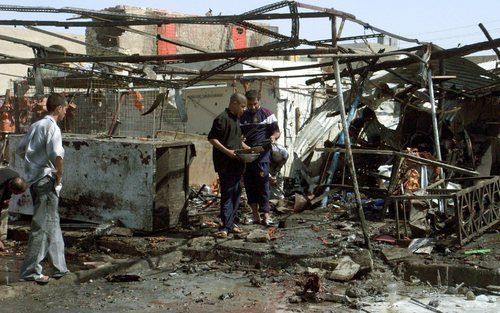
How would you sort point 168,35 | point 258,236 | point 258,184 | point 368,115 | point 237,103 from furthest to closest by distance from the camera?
1. point 168,35
2. point 368,115
3. point 258,184
4. point 237,103
5. point 258,236

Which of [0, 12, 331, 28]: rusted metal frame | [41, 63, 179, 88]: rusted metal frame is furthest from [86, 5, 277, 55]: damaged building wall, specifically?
[0, 12, 331, 28]: rusted metal frame

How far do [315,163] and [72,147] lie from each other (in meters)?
6.58

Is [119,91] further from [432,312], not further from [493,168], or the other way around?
[432,312]

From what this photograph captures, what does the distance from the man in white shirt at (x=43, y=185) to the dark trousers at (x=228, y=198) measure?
2.33m

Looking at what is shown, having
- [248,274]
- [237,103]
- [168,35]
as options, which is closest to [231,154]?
[237,103]

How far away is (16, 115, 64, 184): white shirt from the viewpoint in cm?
604

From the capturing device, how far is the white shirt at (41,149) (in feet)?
19.8

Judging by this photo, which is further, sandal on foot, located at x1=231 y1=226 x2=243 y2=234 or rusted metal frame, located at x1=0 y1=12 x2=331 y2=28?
sandal on foot, located at x1=231 y1=226 x2=243 y2=234

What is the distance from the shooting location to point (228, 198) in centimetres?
783

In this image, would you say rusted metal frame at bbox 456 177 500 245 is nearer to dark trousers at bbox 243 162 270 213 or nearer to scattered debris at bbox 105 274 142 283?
dark trousers at bbox 243 162 270 213

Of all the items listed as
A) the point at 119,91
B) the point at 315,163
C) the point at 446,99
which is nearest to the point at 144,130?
the point at 119,91

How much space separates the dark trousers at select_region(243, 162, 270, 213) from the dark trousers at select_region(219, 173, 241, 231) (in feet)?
2.36

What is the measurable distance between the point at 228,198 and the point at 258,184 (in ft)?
3.00

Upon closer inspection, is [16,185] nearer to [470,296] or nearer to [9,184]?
[9,184]
